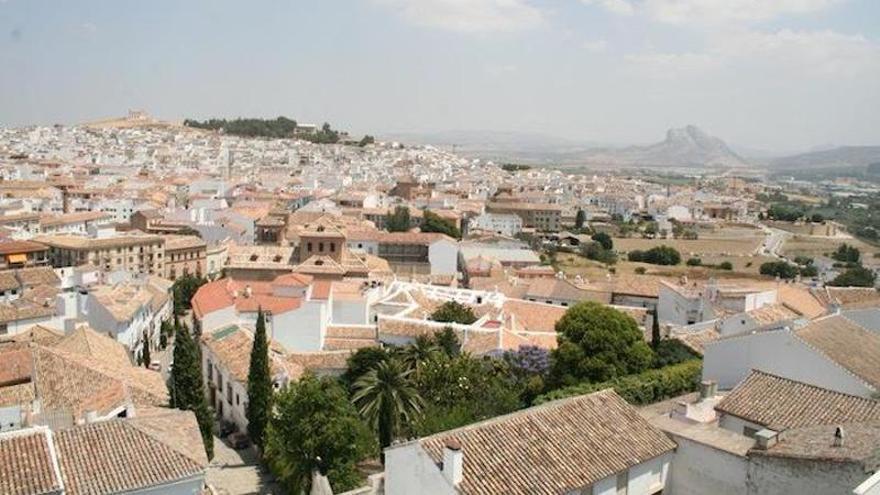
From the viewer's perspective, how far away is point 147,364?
108 ft

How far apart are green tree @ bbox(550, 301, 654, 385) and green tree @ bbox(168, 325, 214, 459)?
1074 centimetres

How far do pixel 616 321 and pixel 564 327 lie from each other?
1692mm

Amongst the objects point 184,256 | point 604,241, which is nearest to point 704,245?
point 604,241

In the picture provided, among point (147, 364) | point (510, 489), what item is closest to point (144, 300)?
point (147, 364)

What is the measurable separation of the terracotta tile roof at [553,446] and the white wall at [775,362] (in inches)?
247

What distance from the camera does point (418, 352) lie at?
2598 centimetres

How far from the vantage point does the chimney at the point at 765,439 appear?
14062 millimetres

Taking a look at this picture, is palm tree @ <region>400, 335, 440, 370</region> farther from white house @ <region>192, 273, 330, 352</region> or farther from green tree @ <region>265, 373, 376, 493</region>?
green tree @ <region>265, 373, 376, 493</region>

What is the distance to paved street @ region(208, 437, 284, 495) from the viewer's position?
844 inches

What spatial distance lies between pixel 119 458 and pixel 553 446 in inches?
322

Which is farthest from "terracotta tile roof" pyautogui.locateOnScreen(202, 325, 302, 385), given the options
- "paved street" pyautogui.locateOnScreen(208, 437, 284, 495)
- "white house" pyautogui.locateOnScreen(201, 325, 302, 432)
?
"paved street" pyautogui.locateOnScreen(208, 437, 284, 495)

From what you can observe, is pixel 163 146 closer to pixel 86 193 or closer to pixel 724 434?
pixel 86 193

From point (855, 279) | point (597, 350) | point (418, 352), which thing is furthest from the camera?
point (855, 279)

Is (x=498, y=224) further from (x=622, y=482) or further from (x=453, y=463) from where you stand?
(x=453, y=463)
